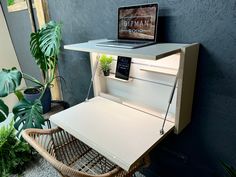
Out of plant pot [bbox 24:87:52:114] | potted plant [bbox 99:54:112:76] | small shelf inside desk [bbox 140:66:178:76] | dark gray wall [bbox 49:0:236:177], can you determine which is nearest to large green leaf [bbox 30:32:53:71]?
plant pot [bbox 24:87:52:114]

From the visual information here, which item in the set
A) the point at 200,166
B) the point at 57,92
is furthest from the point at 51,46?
the point at 200,166

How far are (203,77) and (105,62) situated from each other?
74cm

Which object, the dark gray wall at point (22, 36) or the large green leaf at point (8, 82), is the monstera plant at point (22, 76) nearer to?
the large green leaf at point (8, 82)

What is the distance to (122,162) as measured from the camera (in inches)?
34.7

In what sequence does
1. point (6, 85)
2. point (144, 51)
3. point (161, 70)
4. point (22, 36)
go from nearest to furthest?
1. point (144, 51)
2. point (161, 70)
3. point (6, 85)
4. point (22, 36)

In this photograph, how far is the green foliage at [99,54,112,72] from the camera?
59.1 inches

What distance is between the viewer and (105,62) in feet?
4.94

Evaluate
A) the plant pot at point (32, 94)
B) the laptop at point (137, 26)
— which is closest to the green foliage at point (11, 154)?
the plant pot at point (32, 94)

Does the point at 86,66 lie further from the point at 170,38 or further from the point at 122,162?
the point at 122,162

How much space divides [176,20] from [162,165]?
3.56 ft

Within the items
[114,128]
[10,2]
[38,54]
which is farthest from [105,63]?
[10,2]

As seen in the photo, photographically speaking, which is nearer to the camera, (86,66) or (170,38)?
(170,38)

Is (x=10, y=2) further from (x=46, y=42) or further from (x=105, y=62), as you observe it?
(x=105, y=62)

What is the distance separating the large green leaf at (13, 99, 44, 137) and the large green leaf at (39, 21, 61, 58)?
47 cm
